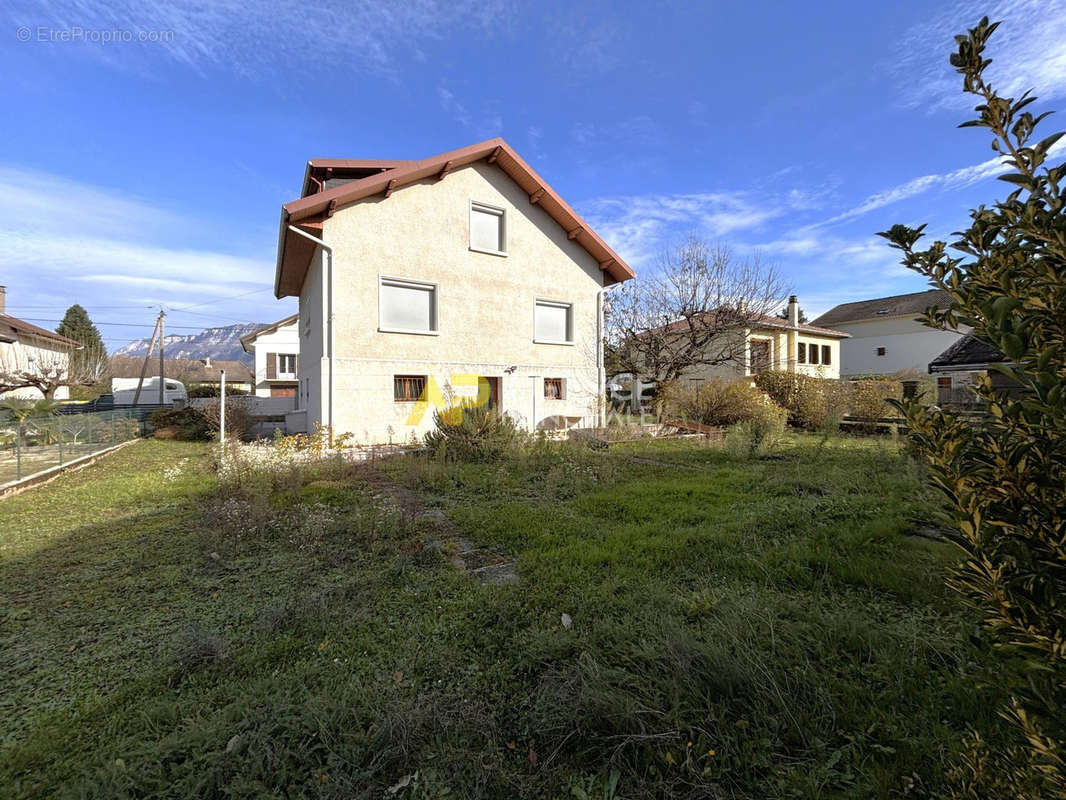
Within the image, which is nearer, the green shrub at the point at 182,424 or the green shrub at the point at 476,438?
the green shrub at the point at 476,438

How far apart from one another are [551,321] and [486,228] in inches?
142

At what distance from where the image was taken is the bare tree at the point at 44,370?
729 inches

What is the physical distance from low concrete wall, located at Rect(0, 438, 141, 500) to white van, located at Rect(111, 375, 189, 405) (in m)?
29.1

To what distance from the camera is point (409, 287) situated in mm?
13266

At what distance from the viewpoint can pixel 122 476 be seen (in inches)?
367

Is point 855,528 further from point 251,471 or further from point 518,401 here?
point 518,401

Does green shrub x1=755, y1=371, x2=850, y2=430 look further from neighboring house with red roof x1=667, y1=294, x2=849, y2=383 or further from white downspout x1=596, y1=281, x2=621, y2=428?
white downspout x1=596, y1=281, x2=621, y2=428

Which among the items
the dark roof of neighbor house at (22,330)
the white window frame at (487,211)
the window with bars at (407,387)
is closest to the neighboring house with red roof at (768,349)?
the white window frame at (487,211)

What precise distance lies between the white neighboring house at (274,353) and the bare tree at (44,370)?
11.1 m

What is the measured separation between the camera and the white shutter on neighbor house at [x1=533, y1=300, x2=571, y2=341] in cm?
1543

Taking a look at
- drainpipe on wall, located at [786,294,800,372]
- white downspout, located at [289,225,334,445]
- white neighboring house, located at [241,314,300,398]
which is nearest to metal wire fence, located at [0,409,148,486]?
white downspout, located at [289,225,334,445]

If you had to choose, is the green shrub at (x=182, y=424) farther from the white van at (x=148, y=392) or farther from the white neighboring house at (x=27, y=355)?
the white van at (x=148, y=392)

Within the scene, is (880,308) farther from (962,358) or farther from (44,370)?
(44,370)

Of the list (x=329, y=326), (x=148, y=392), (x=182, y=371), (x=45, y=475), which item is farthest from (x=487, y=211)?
(x=182, y=371)
